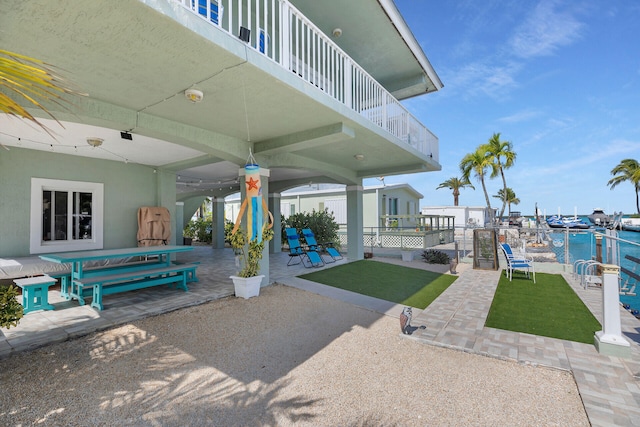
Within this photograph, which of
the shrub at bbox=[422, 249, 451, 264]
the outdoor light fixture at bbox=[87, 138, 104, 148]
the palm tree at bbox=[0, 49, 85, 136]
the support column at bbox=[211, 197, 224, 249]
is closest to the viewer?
the palm tree at bbox=[0, 49, 85, 136]

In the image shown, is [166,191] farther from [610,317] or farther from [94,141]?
[610,317]

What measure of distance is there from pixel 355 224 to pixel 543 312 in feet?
21.9

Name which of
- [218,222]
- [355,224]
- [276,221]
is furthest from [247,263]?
[218,222]

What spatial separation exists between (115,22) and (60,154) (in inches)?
278

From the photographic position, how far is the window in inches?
297

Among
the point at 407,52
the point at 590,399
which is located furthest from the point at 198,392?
the point at 407,52

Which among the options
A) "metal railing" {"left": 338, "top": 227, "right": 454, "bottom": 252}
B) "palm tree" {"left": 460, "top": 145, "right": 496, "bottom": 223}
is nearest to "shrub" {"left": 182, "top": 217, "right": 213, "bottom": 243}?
"metal railing" {"left": 338, "top": 227, "right": 454, "bottom": 252}

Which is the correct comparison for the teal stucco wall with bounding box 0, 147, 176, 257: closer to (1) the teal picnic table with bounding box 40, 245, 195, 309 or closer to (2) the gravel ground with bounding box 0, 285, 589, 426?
(1) the teal picnic table with bounding box 40, 245, 195, 309

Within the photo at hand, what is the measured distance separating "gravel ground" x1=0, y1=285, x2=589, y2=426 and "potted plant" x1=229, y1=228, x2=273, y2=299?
1.57 m

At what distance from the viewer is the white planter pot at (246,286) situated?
6.36m

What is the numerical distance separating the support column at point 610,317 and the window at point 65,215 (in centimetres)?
1085

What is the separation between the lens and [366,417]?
8.97 ft

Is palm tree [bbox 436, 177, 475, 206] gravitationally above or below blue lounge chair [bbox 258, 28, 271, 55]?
above

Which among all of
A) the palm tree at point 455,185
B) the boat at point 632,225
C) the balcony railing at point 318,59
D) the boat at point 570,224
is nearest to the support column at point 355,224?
the balcony railing at point 318,59
